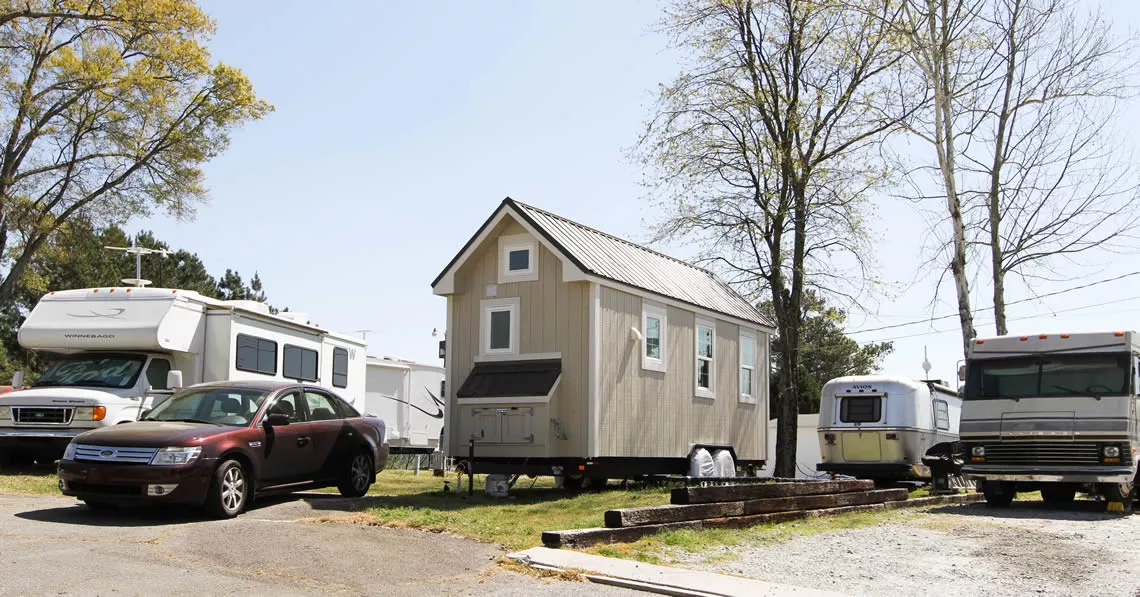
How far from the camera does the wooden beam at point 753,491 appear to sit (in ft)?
35.9

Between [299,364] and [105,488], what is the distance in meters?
8.08

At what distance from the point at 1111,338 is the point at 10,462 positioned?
16464 mm

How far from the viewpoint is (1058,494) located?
665 inches

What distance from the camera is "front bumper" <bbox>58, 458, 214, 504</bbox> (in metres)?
10.3

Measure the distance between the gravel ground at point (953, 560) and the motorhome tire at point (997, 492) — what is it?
258 cm

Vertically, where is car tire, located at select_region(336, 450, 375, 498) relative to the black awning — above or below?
below

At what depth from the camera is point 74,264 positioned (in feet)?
129

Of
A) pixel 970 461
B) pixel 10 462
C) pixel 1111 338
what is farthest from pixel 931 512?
pixel 10 462

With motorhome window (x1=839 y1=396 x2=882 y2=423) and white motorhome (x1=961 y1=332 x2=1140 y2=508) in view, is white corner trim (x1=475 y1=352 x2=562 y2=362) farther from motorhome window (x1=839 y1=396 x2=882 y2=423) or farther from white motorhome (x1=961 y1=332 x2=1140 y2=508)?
motorhome window (x1=839 y1=396 x2=882 y2=423)

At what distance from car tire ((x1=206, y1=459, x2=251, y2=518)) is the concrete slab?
141 inches

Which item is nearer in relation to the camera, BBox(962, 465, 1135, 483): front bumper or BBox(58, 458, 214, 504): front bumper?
BBox(58, 458, 214, 504): front bumper

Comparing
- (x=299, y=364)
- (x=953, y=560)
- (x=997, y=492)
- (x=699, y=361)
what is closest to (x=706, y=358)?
(x=699, y=361)

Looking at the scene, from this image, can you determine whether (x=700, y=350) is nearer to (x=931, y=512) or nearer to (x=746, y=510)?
(x=931, y=512)

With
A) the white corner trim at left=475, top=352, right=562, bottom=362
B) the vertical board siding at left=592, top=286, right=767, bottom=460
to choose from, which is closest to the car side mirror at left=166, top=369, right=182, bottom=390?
the white corner trim at left=475, top=352, right=562, bottom=362
